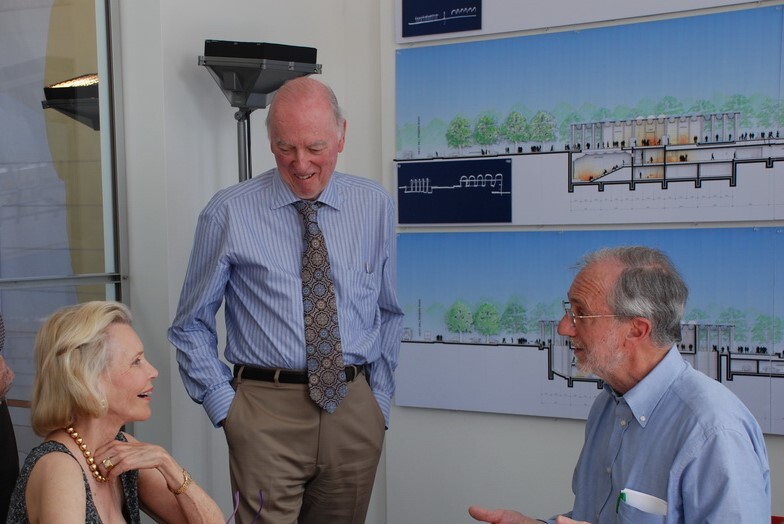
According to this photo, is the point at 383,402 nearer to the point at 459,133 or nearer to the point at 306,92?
the point at 306,92

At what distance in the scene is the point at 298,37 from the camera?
13.5 feet

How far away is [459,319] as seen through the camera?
4.03 m

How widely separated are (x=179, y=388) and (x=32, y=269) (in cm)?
73

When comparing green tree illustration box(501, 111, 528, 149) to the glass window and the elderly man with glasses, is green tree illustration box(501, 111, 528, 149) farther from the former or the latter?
the elderly man with glasses

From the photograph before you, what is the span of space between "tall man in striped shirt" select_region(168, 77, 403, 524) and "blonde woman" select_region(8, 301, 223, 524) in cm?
46

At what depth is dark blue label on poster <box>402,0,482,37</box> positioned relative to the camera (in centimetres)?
395

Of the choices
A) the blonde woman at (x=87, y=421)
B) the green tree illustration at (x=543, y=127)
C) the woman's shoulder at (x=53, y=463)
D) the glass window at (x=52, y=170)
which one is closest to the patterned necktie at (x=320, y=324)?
the blonde woman at (x=87, y=421)

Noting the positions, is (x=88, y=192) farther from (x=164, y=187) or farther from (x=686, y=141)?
(x=686, y=141)

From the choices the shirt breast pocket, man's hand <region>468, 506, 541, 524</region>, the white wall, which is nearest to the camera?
the shirt breast pocket

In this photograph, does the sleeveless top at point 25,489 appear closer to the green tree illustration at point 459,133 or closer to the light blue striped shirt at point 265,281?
the light blue striped shirt at point 265,281

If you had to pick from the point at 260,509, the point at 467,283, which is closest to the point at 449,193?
the point at 467,283

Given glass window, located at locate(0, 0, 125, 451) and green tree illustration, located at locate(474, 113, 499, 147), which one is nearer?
glass window, located at locate(0, 0, 125, 451)

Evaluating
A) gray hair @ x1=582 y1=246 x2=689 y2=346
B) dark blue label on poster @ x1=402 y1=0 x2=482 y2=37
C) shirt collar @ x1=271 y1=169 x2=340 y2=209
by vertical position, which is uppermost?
dark blue label on poster @ x1=402 y1=0 x2=482 y2=37

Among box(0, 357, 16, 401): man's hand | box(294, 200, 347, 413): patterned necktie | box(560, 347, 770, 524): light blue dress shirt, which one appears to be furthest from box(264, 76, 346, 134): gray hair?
box(560, 347, 770, 524): light blue dress shirt
